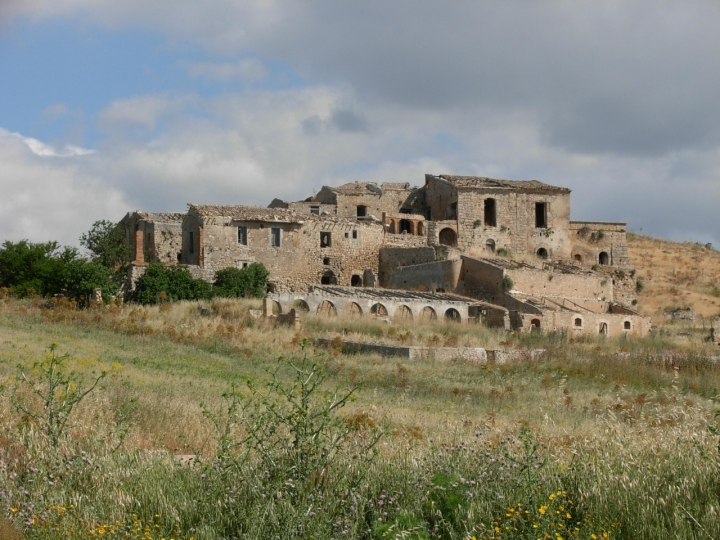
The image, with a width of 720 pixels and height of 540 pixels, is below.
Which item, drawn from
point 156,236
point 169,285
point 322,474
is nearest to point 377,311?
point 169,285

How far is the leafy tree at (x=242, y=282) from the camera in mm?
34125

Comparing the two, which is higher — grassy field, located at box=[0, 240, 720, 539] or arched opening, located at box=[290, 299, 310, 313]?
arched opening, located at box=[290, 299, 310, 313]

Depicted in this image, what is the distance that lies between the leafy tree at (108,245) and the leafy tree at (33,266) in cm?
84

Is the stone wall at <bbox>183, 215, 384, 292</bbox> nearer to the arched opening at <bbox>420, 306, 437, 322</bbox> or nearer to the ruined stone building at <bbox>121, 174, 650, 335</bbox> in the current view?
the ruined stone building at <bbox>121, 174, 650, 335</bbox>

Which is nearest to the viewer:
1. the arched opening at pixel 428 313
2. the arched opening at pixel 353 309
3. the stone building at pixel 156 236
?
the arched opening at pixel 353 309

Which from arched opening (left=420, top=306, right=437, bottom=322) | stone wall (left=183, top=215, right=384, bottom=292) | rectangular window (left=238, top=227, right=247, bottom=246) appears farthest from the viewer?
rectangular window (left=238, top=227, right=247, bottom=246)

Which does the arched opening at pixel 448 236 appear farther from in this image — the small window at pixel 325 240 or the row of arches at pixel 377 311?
the row of arches at pixel 377 311

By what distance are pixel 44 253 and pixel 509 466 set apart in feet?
106

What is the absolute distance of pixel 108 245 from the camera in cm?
3638

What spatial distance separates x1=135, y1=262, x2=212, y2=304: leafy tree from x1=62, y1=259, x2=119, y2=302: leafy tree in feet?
3.86

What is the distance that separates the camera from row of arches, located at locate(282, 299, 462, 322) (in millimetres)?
29475

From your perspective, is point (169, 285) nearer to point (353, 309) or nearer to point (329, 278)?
point (353, 309)

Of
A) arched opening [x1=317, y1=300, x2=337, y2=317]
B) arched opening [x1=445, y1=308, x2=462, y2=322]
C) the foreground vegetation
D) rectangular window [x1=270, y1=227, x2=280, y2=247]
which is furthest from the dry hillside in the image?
the foreground vegetation

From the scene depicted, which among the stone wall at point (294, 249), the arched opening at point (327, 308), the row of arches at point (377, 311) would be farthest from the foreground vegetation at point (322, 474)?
the stone wall at point (294, 249)
